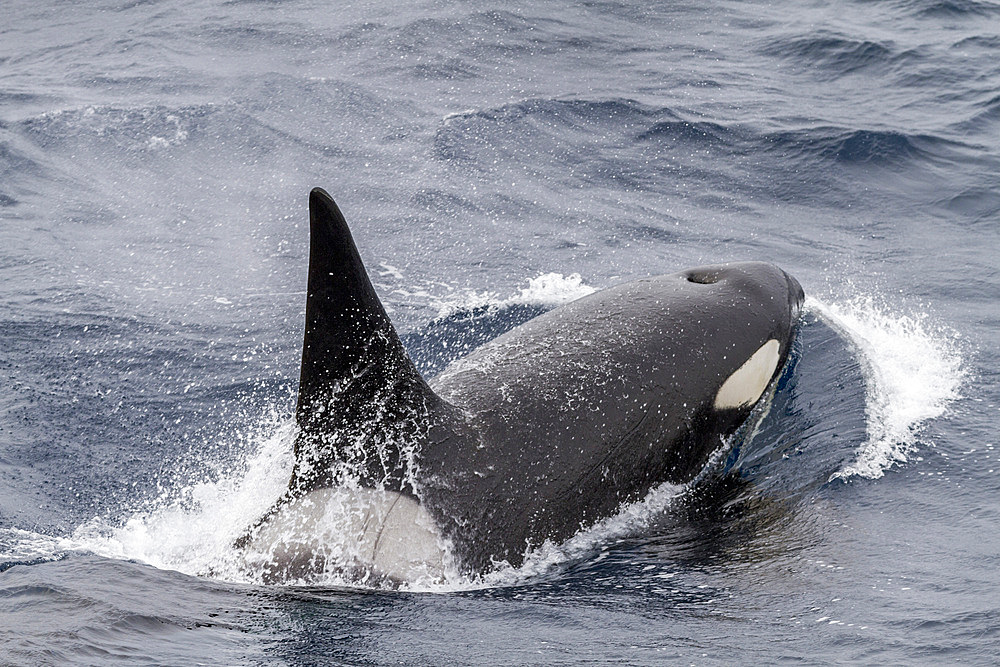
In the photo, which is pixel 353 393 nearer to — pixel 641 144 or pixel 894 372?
pixel 894 372

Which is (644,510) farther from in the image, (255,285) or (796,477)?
(255,285)

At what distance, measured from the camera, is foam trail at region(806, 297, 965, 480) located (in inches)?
313

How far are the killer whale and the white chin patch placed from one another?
0.13ft

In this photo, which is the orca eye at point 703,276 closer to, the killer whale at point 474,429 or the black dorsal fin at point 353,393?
the killer whale at point 474,429

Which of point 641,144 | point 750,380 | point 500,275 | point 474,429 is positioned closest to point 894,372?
point 750,380

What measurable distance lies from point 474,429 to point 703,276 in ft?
9.47

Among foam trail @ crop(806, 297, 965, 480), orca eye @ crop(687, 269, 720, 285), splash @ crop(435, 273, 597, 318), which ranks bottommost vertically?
foam trail @ crop(806, 297, 965, 480)

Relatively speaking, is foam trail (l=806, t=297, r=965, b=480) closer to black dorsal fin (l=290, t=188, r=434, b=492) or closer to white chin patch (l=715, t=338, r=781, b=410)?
white chin patch (l=715, t=338, r=781, b=410)

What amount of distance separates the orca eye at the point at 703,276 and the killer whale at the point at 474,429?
2.43 feet

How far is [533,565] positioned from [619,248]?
6.74 meters

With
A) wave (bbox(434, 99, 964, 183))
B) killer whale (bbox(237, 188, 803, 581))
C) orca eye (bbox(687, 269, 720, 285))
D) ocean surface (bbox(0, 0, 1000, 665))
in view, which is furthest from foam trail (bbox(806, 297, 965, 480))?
wave (bbox(434, 99, 964, 183))

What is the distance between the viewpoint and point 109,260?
12.0 m

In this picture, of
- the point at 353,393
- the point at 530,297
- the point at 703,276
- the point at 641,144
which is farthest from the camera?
the point at 641,144

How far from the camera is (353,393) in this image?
5.97 m
